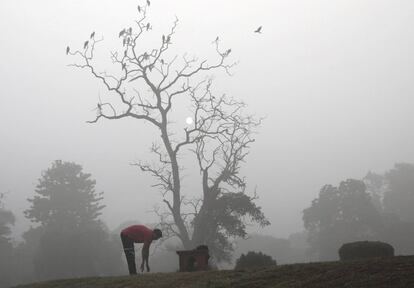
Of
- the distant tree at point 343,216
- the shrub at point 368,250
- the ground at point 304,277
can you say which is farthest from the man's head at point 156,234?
the distant tree at point 343,216

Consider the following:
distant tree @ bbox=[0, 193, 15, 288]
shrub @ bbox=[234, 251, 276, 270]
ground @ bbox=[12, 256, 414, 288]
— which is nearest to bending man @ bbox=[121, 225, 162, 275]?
ground @ bbox=[12, 256, 414, 288]

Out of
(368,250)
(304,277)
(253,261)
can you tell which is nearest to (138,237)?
(304,277)

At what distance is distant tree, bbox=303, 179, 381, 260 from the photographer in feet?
198

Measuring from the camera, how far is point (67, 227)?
172 ft

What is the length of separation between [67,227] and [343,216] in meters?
39.0

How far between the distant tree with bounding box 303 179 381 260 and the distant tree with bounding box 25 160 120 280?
3153 cm

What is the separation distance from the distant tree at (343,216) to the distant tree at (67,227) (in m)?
31.5

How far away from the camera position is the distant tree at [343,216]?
6031 cm

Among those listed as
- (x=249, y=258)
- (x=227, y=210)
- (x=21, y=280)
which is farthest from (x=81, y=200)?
(x=249, y=258)

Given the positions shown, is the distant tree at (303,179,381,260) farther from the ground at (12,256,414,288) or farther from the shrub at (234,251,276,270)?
the ground at (12,256,414,288)

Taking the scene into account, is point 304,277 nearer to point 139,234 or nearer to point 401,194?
point 139,234

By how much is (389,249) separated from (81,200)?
4700 cm

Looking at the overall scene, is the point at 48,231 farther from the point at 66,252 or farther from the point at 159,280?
the point at 159,280

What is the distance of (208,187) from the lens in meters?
30.5
